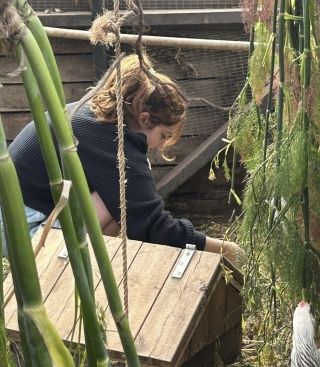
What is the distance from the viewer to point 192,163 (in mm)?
4367

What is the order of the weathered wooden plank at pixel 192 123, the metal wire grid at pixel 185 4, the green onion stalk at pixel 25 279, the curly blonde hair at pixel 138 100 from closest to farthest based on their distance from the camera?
the green onion stalk at pixel 25 279, the curly blonde hair at pixel 138 100, the metal wire grid at pixel 185 4, the weathered wooden plank at pixel 192 123

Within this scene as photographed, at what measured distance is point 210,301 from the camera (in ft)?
7.71

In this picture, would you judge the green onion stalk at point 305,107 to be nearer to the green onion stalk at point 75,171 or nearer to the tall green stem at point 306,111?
the tall green stem at point 306,111

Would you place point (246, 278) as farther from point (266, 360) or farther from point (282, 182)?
point (266, 360)

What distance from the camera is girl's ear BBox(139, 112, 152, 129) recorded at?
103 inches

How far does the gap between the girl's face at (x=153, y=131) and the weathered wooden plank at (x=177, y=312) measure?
0.54 meters

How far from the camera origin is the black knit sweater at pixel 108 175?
256 centimetres

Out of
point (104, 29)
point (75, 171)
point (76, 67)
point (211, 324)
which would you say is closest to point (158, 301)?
point (211, 324)

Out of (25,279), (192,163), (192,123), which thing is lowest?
(192,163)

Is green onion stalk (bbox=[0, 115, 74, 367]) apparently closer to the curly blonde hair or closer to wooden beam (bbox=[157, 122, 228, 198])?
the curly blonde hair

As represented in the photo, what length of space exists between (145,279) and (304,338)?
50 cm

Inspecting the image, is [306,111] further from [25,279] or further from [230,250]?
[25,279]

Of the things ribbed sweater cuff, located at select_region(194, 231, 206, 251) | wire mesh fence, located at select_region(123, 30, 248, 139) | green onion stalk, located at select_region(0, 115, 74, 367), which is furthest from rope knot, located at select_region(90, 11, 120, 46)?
wire mesh fence, located at select_region(123, 30, 248, 139)

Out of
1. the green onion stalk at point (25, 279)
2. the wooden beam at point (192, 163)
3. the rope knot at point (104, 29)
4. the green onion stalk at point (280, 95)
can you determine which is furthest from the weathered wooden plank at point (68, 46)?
the green onion stalk at point (25, 279)
